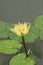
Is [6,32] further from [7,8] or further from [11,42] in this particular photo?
[7,8]

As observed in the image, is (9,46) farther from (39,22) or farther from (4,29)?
(39,22)

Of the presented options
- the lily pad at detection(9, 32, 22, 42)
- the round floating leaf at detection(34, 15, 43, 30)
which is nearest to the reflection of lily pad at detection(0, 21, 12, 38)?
Result: the lily pad at detection(9, 32, 22, 42)

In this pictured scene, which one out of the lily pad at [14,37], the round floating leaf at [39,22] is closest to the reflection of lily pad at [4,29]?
the lily pad at [14,37]

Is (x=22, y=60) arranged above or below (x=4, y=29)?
below

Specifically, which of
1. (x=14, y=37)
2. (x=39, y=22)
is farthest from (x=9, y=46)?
(x=39, y=22)

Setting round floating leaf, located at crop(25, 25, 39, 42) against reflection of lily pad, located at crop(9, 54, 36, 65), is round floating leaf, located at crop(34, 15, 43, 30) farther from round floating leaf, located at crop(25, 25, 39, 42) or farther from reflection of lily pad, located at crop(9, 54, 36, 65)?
reflection of lily pad, located at crop(9, 54, 36, 65)
